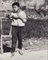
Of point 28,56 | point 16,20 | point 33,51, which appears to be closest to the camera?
point 28,56

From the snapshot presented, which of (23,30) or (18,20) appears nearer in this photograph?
(18,20)

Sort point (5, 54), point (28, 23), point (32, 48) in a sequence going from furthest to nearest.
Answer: point (28, 23) < point (32, 48) < point (5, 54)

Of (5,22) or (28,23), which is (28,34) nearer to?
(28,23)

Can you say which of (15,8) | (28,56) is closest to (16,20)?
(15,8)

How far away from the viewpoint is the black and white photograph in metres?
4.50

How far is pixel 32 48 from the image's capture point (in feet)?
16.4

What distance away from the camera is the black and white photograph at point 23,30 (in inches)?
177

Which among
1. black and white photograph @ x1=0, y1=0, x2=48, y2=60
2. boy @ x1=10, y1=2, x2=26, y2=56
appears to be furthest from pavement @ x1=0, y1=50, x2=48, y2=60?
boy @ x1=10, y1=2, x2=26, y2=56

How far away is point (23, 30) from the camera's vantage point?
5238mm

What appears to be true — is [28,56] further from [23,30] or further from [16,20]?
[23,30]

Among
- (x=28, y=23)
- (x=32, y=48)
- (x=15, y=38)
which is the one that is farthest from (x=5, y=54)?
(x=28, y=23)

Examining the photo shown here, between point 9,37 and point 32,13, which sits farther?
point 32,13

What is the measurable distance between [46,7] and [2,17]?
1073 mm

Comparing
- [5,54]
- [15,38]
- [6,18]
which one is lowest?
[5,54]
